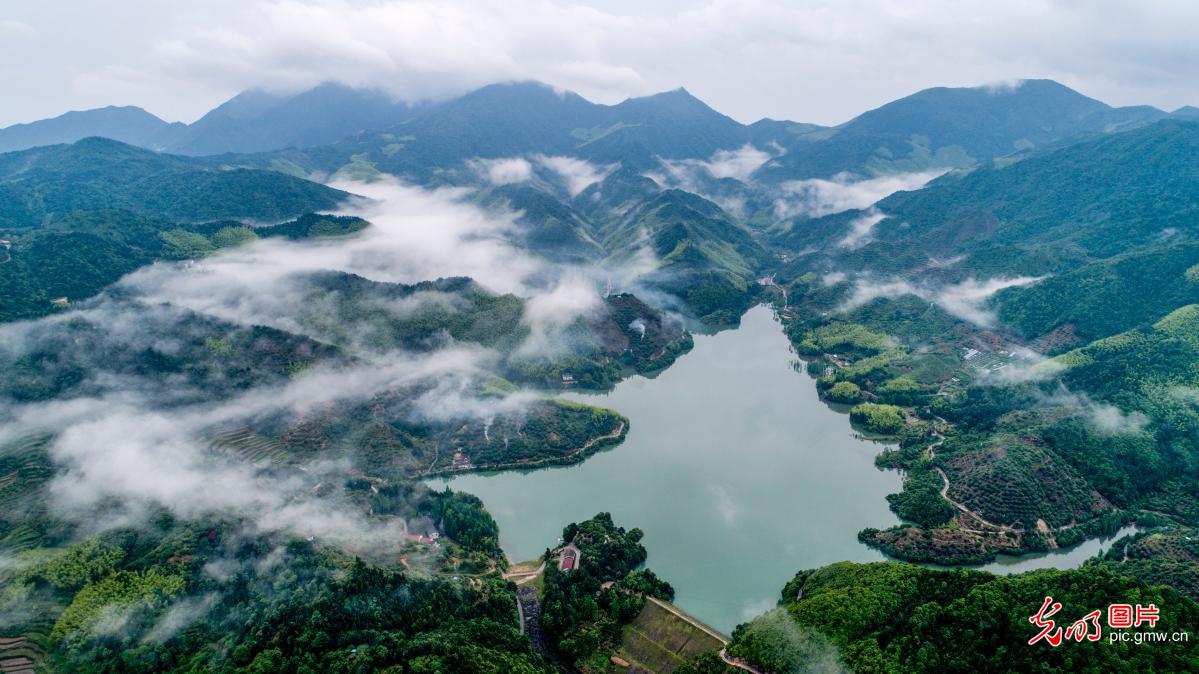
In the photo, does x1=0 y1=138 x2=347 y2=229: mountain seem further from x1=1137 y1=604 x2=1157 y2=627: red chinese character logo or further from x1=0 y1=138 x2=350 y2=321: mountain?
x1=1137 y1=604 x2=1157 y2=627: red chinese character logo

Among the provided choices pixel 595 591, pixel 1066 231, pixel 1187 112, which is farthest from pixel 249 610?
pixel 1187 112

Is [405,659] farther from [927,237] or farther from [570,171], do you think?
[570,171]

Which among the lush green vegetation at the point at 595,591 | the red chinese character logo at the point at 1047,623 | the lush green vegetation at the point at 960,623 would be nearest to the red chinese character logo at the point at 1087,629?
the lush green vegetation at the point at 960,623

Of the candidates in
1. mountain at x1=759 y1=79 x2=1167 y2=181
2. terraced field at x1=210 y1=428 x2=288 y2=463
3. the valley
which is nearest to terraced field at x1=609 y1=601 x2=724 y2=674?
the valley

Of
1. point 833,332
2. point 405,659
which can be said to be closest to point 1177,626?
point 405,659

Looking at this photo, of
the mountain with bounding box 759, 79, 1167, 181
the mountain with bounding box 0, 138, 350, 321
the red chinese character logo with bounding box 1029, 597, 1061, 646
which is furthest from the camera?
the mountain with bounding box 759, 79, 1167, 181

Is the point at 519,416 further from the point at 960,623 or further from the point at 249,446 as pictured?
the point at 960,623
